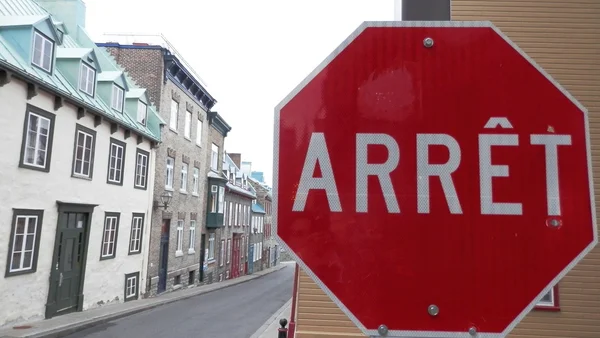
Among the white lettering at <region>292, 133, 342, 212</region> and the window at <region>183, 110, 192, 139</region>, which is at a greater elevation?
the window at <region>183, 110, 192, 139</region>

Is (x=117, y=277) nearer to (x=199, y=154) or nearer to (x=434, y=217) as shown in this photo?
(x=199, y=154)

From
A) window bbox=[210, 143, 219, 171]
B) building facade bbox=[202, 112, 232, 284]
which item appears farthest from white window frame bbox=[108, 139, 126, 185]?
window bbox=[210, 143, 219, 171]

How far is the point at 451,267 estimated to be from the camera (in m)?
1.34

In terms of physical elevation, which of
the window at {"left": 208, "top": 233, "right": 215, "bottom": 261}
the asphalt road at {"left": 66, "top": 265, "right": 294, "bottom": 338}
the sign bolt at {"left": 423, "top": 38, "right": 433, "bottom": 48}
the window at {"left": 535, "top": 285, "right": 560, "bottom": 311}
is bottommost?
the asphalt road at {"left": 66, "top": 265, "right": 294, "bottom": 338}

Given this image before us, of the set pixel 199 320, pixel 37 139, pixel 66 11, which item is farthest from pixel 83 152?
pixel 199 320

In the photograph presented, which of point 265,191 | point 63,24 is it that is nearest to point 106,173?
point 63,24

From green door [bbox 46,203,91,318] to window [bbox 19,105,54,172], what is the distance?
193cm

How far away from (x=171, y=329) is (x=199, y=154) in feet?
48.5

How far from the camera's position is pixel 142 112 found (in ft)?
63.3

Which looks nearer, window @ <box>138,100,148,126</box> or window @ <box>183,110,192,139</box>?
window @ <box>138,100,148,126</box>

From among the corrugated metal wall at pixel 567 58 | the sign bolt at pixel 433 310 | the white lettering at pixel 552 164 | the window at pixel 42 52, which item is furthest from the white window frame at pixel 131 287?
the white lettering at pixel 552 164

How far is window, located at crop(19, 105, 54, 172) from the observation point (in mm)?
11688

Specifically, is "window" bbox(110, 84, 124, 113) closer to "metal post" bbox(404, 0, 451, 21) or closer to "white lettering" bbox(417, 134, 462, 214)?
"metal post" bbox(404, 0, 451, 21)

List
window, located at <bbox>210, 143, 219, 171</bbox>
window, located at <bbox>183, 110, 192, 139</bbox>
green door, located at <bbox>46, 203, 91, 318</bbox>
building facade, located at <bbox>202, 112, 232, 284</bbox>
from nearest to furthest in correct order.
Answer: green door, located at <bbox>46, 203, 91, 318</bbox>, window, located at <bbox>183, 110, 192, 139</bbox>, building facade, located at <bbox>202, 112, 232, 284</bbox>, window, located at <bbox>210, 143, 219, 171</bbox>
